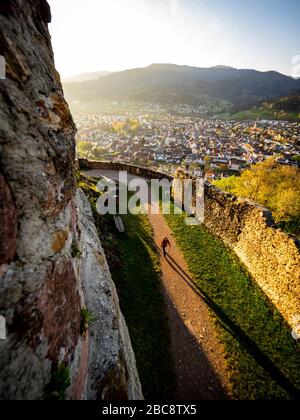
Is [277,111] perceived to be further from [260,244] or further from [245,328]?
[245,328]

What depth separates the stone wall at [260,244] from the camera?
9.38 metres

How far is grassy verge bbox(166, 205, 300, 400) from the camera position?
7.48 meters

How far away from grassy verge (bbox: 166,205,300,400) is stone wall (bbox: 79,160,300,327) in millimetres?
485

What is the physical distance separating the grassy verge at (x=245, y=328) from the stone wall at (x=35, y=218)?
6.08 meters

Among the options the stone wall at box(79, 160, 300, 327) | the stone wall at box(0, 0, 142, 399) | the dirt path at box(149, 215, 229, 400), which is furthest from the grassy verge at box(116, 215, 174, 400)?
the stone wall at box(79, 160, 300, 327)

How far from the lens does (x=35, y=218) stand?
9.77 feet

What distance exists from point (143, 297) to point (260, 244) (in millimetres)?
6024

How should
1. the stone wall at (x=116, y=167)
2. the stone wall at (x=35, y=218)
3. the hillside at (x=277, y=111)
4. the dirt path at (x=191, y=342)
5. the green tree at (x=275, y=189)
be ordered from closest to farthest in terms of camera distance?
the stone wall at (x=35, y=218), the dirt path at (x=191, y=342), the stone wall at (x=116, y=167), the green tree at (x=275, y=189), the hillside at (x=277, y=111)

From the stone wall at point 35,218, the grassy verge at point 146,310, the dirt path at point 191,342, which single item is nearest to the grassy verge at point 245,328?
the dirt path at point 191,342

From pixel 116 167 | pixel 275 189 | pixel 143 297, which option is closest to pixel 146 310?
pixel 143 297

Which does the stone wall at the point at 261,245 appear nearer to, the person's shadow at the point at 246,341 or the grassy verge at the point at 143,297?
the person's shadow at the point at 246,341

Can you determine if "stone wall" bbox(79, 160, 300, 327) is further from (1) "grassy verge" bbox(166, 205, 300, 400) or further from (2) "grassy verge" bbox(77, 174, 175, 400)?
(2) "grassy verge" bbox(77, 174, 175, 400)
